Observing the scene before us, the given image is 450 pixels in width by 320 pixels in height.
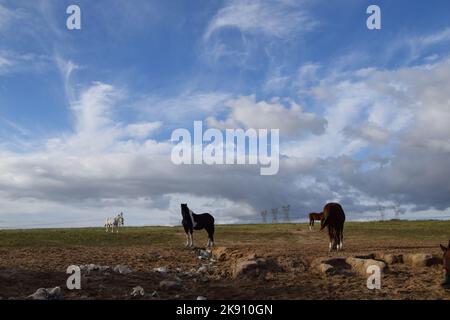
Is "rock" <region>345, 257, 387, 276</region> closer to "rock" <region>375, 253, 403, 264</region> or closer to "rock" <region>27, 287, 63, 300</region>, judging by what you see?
"rock" <region>375, 253, 403, 264</region>

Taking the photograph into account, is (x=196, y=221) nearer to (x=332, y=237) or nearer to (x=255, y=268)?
(x=332, y=237)

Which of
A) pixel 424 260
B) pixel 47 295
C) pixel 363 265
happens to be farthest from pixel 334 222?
pixel 47 295

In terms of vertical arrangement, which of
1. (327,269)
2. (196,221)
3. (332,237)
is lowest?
(327,269)

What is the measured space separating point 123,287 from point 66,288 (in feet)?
5.38

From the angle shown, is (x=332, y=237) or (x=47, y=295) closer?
(x=47, y=295)

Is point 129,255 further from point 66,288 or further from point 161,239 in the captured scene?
point 161,239

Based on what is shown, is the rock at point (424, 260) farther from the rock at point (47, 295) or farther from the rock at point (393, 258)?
the rock at point (47, 295)

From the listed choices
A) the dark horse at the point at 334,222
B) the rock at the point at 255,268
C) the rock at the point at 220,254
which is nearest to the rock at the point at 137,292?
the rock at the point at 255,268

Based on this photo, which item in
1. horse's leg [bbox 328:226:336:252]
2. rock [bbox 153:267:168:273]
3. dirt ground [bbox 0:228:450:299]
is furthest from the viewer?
horse's leg [bbox 328:226:336:252]

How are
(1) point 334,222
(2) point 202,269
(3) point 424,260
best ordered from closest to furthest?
(3) point 424,260 → (2) point 202,269 → (1) point 334,222

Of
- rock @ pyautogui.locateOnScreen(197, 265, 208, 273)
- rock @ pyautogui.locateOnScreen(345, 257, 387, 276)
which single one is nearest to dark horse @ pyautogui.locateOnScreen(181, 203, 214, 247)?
rock @ pyautogui.locateOnScreen(197, 265, 208, 273)

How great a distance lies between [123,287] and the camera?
1334cm
